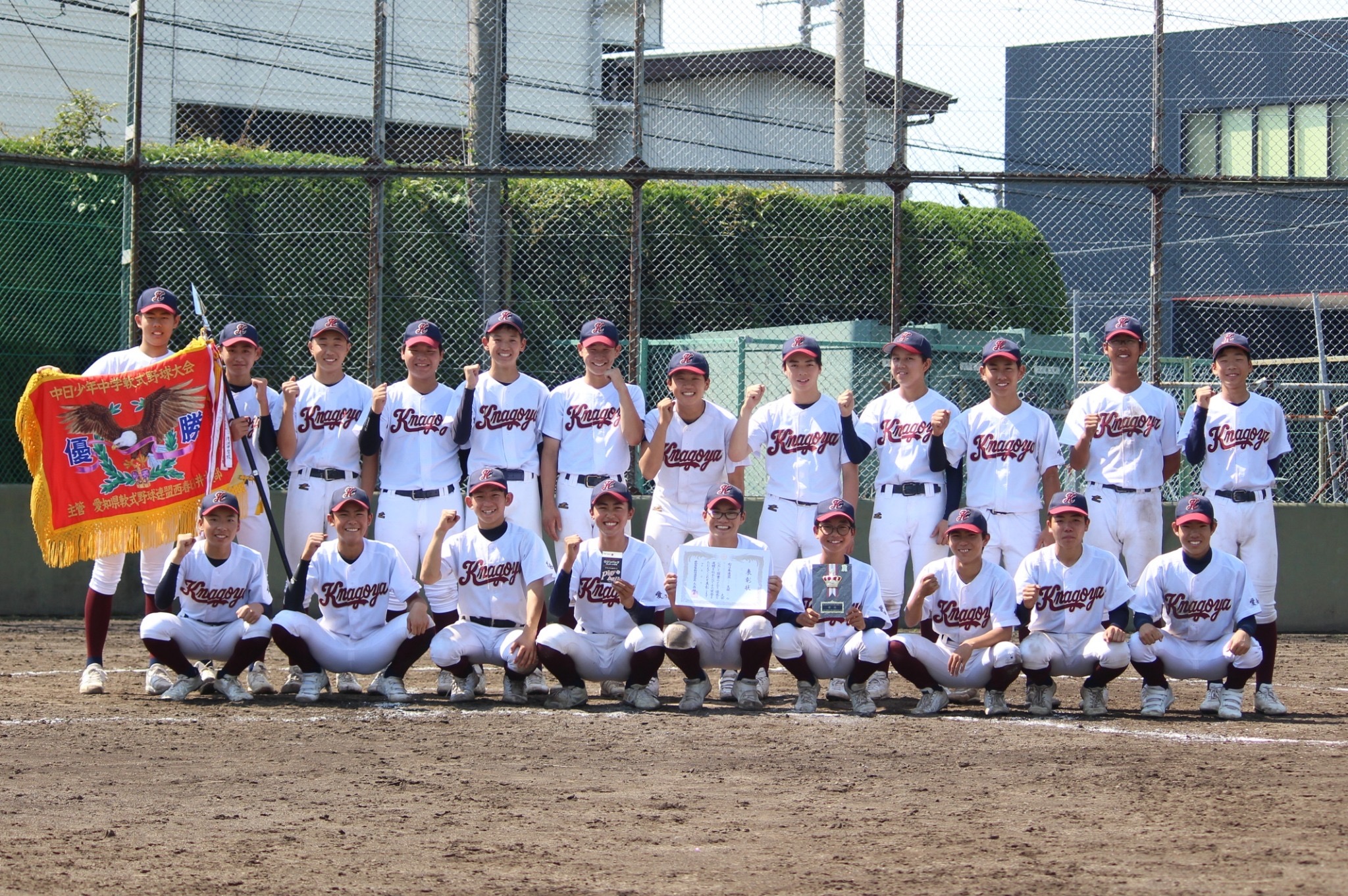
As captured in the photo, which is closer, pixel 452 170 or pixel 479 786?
pixel 479 786

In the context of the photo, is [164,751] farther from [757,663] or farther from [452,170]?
[452,170]

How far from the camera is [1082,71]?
1140 cm

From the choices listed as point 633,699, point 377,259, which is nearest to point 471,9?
point 377,259

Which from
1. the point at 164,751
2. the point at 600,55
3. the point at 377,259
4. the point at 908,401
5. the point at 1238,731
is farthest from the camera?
the point at 600,55

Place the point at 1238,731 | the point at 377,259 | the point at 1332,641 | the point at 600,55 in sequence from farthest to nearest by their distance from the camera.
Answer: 1. the point at 600,55
2. the point at 1332,641
3. the point at 377,259
4. the point at 1238,731

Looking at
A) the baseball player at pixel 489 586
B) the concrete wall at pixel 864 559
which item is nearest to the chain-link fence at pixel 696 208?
the concrete wall at pixel 864 559

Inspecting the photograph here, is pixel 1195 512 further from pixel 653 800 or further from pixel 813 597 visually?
pixel 653 800

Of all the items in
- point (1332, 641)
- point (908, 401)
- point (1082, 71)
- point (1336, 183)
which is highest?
point (1082, 71)

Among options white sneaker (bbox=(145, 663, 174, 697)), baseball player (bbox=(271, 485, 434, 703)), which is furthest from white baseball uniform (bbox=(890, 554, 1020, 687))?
white sneaker (bbox=(145, 663, 174, 697))

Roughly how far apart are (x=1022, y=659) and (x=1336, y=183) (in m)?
4.98

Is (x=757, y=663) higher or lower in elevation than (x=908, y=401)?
lower

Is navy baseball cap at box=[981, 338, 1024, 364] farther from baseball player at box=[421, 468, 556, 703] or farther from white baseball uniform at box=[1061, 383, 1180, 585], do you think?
baseball player at box=[421, 468, 556, 703]

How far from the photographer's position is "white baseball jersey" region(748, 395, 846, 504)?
7.60m

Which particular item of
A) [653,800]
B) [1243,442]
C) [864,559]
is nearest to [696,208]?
[864,559]
